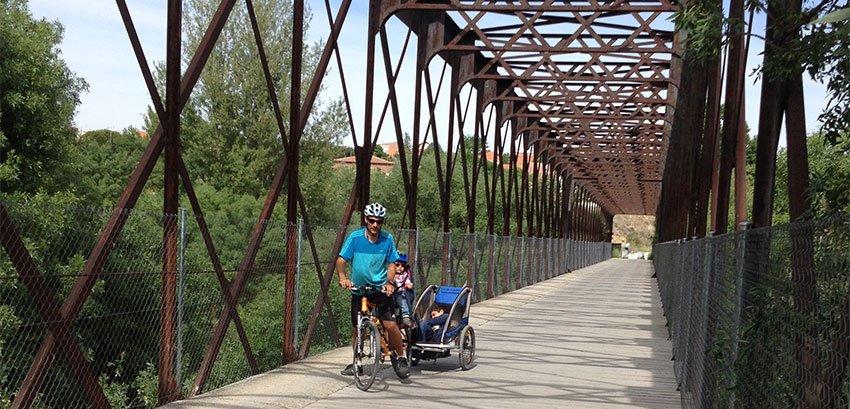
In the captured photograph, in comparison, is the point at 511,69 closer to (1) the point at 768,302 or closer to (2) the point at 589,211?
(1) the point at 768,302

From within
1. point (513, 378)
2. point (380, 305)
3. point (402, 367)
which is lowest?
point (513, 378)

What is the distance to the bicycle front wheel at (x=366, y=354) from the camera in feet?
28.2

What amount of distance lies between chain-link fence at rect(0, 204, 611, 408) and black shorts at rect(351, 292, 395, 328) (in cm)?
88

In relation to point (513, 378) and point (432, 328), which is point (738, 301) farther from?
point (432, 328)

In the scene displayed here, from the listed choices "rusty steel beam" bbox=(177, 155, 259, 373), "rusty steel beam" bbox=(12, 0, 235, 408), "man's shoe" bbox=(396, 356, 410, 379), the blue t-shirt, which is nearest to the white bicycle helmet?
the blue t-shirt

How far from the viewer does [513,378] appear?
9.92 metres

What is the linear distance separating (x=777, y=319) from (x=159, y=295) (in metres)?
8.13

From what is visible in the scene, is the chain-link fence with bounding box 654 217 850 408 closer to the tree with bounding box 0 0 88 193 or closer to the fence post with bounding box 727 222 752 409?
the fence post with bounding box 727 222 752 409

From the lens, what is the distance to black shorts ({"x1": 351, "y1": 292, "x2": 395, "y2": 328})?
8.84 metres

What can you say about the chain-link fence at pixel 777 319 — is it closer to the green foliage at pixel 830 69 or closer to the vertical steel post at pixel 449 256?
the green foliage at pixel 830 69

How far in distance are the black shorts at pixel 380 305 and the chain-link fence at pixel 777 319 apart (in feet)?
8.55

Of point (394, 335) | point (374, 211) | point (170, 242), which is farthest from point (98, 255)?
point (394, 335)

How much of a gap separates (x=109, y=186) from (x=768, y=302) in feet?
169

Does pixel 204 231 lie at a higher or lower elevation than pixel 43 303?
higher
